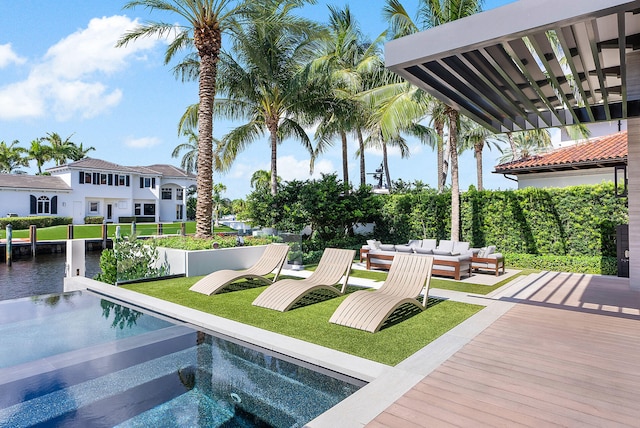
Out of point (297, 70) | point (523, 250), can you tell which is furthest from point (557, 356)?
point (297, 70)

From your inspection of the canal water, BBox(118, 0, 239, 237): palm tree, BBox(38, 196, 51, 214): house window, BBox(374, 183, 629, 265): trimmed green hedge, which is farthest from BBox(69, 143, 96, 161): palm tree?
BBox(374, 183, 629, 265): trimmed green hedge

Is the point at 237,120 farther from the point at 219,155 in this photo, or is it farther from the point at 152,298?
the point at 152,298

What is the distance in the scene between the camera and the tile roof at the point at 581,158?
13492mm

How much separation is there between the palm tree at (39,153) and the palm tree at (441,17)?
47.7 metres

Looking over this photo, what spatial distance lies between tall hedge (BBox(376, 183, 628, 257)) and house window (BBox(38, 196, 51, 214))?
32.1 metres

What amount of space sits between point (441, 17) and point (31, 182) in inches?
1422

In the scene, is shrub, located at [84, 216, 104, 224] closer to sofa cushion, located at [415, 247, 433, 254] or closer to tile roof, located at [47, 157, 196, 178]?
tile roof, located at [47, 157, 196, 178]

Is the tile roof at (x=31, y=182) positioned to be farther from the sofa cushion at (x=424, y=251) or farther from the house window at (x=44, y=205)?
the sofa cushion at (x=424, y=251)

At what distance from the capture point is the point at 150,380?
14.1 feet

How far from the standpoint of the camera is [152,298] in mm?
7609

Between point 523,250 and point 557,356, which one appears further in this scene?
point 523,250

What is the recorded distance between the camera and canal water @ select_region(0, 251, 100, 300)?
43.2 ft

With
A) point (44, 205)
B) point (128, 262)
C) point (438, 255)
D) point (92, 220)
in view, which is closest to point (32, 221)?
point (44, 205)

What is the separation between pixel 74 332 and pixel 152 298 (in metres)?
1.77
